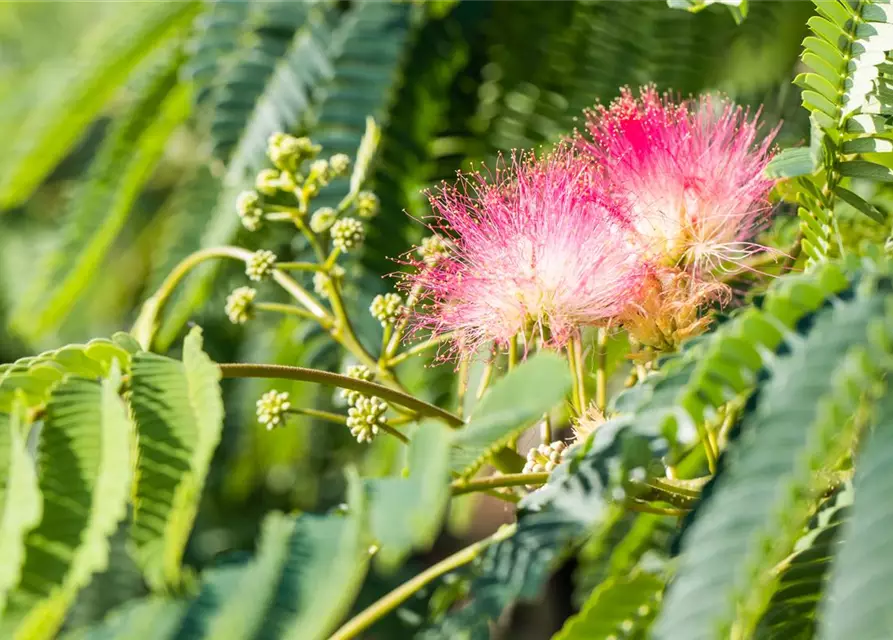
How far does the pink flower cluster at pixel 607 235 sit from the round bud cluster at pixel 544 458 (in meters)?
0.11

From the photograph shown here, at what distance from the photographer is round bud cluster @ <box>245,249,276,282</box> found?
1154mm

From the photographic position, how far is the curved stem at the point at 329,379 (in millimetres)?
868

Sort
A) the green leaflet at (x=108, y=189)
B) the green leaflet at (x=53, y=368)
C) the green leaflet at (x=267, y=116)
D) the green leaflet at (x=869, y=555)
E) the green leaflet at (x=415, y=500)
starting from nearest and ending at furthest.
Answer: the green leaflet at (x=869, y=555)
the green leaflet at (x=415, y=500)
the green leaflet at (x=53, y=368)
the green leaflet at (x=267, y=116)
the green leaflet at (x=108, y=189)

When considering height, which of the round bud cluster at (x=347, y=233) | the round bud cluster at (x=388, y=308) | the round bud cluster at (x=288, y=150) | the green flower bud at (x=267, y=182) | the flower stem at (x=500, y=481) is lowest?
the flower stem at (x=500, y=481)

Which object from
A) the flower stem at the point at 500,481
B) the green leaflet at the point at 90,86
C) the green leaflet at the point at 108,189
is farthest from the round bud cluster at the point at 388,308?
the green leaflet at the point at 90,86

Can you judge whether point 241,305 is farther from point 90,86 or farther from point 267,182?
point 90,86

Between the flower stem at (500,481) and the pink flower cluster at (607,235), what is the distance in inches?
6.2

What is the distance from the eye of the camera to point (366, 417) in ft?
3.19

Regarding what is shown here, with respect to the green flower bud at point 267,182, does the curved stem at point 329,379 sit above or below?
below

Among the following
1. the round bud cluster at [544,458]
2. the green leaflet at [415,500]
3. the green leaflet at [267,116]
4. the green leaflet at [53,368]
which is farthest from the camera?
the green leaflet at [267,116]

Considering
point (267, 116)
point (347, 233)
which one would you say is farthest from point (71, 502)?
point (267, 116)

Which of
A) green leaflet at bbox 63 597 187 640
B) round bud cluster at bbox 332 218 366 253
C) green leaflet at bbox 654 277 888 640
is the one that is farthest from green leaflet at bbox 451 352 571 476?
round bud cluster at bbox 332 218 366 253

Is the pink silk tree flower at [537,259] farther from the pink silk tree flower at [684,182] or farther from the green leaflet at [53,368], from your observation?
the green leaflet at [53,368]

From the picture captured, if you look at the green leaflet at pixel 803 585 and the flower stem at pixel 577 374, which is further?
the flower stem at pixel 577 374
